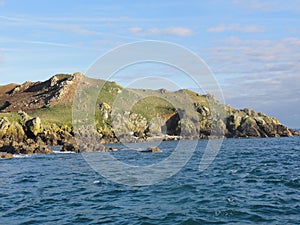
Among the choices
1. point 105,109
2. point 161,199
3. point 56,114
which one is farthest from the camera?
point 105,109

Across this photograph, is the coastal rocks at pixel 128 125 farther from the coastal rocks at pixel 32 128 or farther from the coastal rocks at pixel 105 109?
the coastal rocks at pixel 32 128

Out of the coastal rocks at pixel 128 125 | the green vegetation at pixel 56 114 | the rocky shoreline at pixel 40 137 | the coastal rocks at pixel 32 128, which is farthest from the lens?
the coastal rocks at pixel 128 125

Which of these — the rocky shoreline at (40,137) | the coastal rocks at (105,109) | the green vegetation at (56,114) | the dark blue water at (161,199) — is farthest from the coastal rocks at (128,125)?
the dark blue water at (161,199)

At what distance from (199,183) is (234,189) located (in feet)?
16.5

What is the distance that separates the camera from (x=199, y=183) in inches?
1532

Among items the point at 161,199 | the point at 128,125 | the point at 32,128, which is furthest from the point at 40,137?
the point at 161,199

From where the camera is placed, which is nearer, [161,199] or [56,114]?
[161,199]

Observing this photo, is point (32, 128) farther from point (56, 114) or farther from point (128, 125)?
point (128, 125)

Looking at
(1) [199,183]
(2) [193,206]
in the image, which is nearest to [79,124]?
(1) [199,183]

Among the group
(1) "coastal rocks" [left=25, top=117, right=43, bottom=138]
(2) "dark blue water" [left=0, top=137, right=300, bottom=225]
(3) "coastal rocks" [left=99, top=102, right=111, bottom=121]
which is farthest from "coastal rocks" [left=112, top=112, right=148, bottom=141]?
(2) "dark blue water" [left=0, top=137, right=300, bottom=225]

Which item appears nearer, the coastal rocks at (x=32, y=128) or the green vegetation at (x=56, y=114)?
the coastal rocks at (x=32, y=128)

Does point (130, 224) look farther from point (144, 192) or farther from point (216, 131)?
point (216, 131)

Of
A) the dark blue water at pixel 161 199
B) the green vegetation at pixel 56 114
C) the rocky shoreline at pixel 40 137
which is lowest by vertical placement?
the dark blue water at pixel 161 199

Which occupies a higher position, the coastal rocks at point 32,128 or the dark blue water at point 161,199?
the coastal rocks at point 32,128
